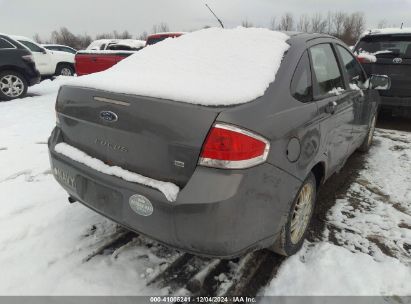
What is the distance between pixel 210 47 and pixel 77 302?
1984 millimetres

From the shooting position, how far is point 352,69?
3.71 metres

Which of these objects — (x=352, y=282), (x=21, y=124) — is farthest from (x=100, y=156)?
(x=21, y=124)

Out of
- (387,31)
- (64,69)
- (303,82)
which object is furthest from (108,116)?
(64,69)

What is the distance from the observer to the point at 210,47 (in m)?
2.69

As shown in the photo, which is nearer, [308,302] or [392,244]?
[308,302]

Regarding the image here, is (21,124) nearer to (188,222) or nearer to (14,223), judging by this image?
(14,223)

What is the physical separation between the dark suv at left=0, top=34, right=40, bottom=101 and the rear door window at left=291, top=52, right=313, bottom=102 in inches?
330

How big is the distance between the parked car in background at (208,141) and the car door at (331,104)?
0.02 meters

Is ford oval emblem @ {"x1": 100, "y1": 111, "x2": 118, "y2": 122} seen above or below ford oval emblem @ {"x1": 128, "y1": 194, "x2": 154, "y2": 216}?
above

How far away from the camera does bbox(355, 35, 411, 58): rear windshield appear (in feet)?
19.6

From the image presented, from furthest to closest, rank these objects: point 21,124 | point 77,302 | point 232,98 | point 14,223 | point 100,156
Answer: point 21,124 → point 14,223 → point 100,156 → point 77,302 → point 232,98

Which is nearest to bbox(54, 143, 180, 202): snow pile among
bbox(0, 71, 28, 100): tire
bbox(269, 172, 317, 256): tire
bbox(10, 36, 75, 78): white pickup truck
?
bbox(269, 172, 317, 256): tire

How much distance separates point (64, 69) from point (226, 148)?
48.4ft

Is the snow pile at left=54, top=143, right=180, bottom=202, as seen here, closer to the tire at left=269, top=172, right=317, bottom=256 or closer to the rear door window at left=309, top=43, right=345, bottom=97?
the tire at left=269, top=172, right=317, bottom=256
